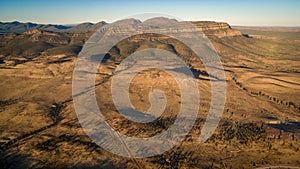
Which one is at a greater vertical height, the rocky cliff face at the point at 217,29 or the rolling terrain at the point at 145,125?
the rocky cliff face at the point at 217,29

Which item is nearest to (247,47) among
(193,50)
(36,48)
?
(193,50)

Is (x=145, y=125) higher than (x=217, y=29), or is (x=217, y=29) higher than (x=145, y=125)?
(x=217, y=29)

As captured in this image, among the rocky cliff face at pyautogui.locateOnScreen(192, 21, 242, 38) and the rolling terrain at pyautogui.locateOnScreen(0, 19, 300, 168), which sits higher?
the rocky cliff face at pyautogui.locateOnScreen(192, 21, 242, 38)

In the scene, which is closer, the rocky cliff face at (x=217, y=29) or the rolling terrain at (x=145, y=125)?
the rolling terrain at (x=145, y=125)

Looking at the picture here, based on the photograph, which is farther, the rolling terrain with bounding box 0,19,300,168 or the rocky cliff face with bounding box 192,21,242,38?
the rocky cliff face with bounding box 192,21,242,38

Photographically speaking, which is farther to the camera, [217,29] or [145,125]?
[217,29]

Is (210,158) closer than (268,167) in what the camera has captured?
No

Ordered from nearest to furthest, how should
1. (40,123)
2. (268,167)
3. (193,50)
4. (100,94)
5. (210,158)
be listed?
(268,167)
(210,158)
(40,123)
(100,94)
(193,50)

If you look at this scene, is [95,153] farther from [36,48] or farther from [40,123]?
[36,48]
